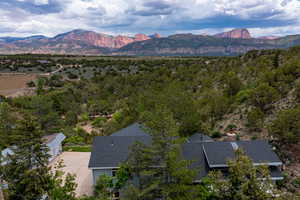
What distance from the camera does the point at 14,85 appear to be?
56.3m

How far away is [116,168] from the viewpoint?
15.0 m

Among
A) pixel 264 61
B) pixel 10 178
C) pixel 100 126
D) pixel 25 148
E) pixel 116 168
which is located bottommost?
pixel 100 126

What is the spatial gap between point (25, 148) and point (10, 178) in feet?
5.49

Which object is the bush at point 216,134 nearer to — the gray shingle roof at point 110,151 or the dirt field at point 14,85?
the gray shingle roof at point 110,151

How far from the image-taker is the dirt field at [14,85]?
52013 mm

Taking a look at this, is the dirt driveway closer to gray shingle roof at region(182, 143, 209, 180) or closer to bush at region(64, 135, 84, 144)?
bush at region(64, 135, 84, 144)

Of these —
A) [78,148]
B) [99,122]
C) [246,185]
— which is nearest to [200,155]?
[246,185]

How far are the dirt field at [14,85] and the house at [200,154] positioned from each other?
1816 inches

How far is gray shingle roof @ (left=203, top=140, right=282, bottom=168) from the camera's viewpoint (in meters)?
14.7

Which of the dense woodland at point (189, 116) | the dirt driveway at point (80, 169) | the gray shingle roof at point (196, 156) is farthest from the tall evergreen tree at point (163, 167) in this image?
the dirt driveway at point (80, 169)

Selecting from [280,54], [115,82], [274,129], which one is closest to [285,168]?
[274,129]

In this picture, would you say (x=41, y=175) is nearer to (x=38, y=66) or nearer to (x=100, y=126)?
(x=100, y=126)

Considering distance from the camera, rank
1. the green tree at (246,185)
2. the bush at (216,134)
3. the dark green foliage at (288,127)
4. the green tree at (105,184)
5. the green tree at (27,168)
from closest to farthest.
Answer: the green tree at (246,185), the green tree at (27,168), the green tree at (105,184), the dark green foliage at (288,127), the bush at (216,134)

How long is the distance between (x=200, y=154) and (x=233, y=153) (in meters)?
2.46
